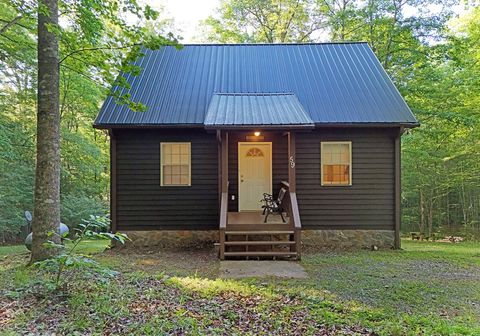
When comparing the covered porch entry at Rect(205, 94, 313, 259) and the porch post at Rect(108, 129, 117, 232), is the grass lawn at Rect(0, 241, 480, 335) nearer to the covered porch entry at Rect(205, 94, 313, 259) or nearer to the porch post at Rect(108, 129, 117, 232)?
the covered porch entry at Rect(205, 94, 313, 259)

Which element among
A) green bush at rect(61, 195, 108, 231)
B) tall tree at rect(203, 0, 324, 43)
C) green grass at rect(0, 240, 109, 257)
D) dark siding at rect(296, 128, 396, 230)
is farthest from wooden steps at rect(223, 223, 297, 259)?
tall tree at rect(203, 0, 324, 43)

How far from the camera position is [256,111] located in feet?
27.0

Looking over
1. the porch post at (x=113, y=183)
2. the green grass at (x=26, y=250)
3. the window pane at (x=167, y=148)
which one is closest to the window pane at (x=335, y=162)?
the window pane at (x=167, y=148)

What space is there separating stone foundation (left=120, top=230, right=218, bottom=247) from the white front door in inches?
51.6

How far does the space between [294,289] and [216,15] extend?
64.6ft

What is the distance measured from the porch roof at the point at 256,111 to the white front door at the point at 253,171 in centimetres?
121

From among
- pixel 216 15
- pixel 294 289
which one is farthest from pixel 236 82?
pixel 216 15

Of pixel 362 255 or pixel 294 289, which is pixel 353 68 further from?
pixel 294 289

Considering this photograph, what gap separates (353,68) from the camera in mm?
10484

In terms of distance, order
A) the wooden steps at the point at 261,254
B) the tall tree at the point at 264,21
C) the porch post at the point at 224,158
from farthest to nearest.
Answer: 1. the tall tree at the point at 264,21
2. the porch post at the point at 224,158
3. the wooden steps at the point at 261,254

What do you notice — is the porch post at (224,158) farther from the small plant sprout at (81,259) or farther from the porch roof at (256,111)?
the small plant sprout at (81,259)

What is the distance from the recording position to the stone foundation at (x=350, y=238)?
8875mm

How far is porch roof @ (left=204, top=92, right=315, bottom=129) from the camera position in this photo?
7.46 metres

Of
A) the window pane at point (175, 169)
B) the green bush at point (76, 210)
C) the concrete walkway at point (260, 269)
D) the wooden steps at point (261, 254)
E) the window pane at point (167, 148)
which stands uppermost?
the window pane at point (167, 148)
